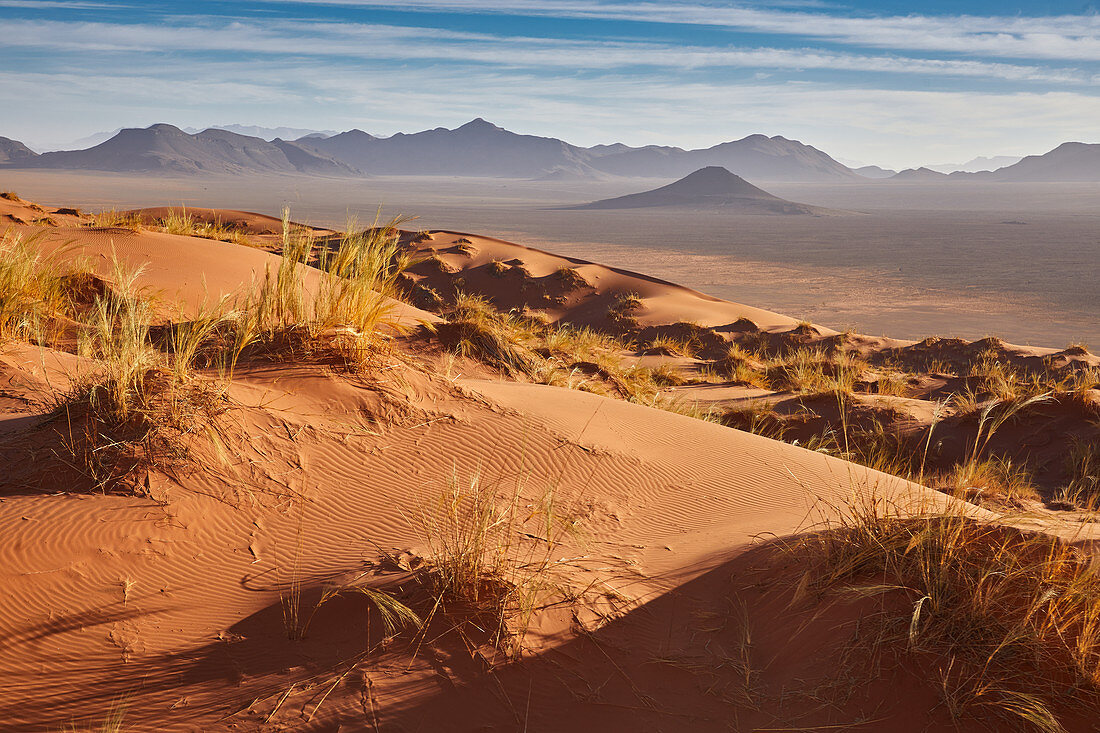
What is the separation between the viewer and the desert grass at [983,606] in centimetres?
266

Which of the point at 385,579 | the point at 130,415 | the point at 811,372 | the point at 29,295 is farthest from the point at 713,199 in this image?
the point at 385,579

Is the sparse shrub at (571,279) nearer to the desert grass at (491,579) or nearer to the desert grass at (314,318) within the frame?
the desert grass at (314,318)

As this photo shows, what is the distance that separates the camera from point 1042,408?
9.75m

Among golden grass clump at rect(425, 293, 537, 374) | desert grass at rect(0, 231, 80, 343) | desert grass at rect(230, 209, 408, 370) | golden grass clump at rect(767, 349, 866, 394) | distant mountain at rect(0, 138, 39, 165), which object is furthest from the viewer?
distant mountain at rect(0, 138, 39, 165)

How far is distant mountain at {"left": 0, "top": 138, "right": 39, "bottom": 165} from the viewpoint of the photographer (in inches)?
6063

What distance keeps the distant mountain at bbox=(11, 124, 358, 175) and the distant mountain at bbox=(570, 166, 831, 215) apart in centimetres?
9371

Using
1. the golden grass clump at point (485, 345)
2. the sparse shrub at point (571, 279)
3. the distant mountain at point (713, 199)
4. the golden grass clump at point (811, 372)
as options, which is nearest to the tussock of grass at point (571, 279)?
the sparse shrub at point (571, 279)

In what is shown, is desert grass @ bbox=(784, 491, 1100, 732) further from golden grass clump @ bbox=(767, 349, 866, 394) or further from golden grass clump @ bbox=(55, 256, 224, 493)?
golden grass clump @ bbox=(767, 349, 866, 394)

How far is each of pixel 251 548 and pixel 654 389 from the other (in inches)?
307

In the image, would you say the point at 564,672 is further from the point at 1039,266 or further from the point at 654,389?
the point at 1039,266

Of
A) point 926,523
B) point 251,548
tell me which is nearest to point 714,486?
point 926,523

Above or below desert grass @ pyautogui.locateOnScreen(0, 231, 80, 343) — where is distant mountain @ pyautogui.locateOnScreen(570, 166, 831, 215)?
above

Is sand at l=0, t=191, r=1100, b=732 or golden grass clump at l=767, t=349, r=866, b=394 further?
golden grass clump at l=767, t=349, r=866, b=394

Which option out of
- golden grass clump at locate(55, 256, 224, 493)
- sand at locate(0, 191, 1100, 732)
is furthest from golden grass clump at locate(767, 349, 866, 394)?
golden grass clump at locate(55, 256, 224, 493)
